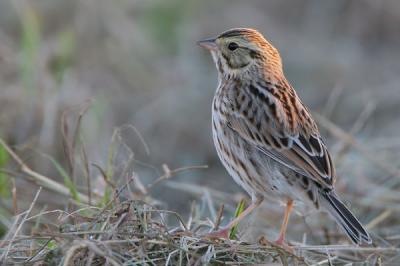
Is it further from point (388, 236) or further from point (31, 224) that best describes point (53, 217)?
point (388, 236)

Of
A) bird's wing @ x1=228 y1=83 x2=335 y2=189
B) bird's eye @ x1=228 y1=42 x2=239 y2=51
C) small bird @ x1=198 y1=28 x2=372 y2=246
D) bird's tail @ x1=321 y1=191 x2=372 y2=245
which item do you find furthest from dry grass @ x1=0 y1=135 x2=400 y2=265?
bird's eye @ x1=228 y1=42 x2=239 y2=51

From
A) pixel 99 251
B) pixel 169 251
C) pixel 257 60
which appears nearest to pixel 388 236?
pixel 257 60

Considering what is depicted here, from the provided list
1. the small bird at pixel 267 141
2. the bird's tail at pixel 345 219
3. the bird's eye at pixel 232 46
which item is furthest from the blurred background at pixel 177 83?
the bird's tail at pixel 345 219

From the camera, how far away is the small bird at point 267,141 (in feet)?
15.5

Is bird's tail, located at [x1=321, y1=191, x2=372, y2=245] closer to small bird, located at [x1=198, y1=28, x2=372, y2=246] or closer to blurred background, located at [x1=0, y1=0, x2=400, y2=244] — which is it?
small bird, located at [x1=198, y1=28, x2=372, y2=246]

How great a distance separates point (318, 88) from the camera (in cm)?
909

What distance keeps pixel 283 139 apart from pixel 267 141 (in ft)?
0.27

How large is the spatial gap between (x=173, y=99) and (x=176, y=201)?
5.42 ft

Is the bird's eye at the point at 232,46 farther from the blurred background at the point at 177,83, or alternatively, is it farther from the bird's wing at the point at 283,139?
the blurred background at the point at 177,83

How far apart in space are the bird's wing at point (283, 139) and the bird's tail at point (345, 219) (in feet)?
0.21

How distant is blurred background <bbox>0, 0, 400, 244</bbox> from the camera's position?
21.8ft

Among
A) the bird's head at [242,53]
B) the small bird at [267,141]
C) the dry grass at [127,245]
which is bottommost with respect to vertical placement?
the dry grass at [127,245]

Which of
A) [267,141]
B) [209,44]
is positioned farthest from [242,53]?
[267,141]

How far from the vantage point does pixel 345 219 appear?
459cm
